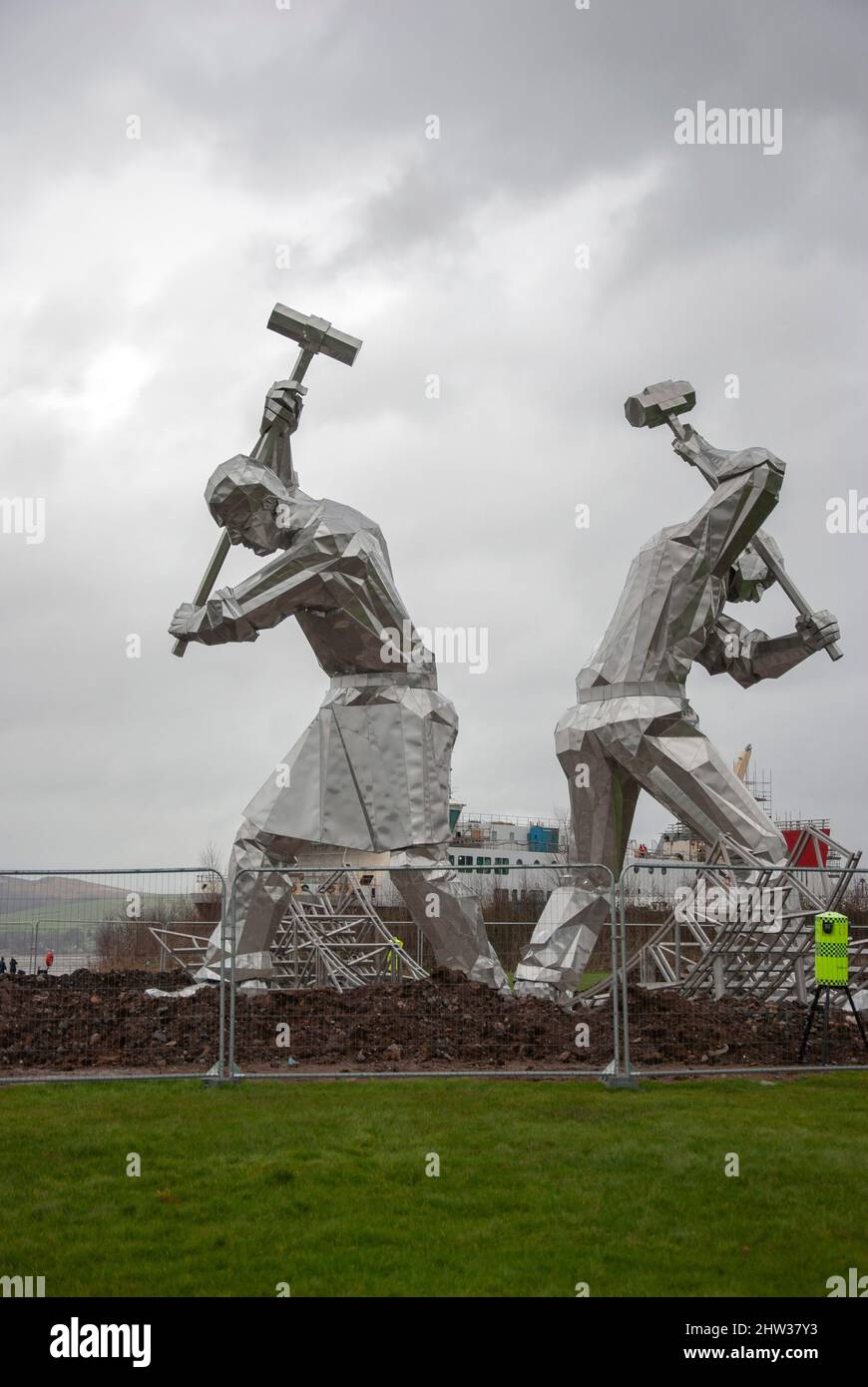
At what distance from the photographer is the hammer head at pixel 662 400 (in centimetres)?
1288

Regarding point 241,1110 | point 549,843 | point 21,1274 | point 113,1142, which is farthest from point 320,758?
point 549,843

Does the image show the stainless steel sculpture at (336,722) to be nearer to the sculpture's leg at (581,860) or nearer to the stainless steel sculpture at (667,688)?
the sculpture's leg at (581,860)

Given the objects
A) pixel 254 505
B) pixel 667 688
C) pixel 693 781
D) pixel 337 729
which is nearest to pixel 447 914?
pixel 337 729

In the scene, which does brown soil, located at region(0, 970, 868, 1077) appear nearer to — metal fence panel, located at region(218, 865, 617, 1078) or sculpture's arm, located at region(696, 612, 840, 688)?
metal fence panel, located at region(218, 865, 617, 1078)

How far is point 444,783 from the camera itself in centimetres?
1210

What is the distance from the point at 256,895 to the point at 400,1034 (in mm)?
2012

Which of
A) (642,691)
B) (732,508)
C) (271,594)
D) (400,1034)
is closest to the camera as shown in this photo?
(400,1034)

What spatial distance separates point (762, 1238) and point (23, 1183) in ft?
11.0

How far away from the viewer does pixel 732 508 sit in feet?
39.6

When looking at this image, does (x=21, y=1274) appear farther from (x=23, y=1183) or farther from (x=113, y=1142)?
(x=113, y=1142)

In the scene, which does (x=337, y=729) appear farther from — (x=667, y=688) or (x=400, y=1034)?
(x=667, y=688)

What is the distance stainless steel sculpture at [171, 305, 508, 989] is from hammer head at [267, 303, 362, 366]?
1.7 inches

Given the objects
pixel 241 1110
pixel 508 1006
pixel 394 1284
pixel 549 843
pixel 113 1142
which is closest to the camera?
pixel 394 1284

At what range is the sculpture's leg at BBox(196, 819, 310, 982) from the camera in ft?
37.6
